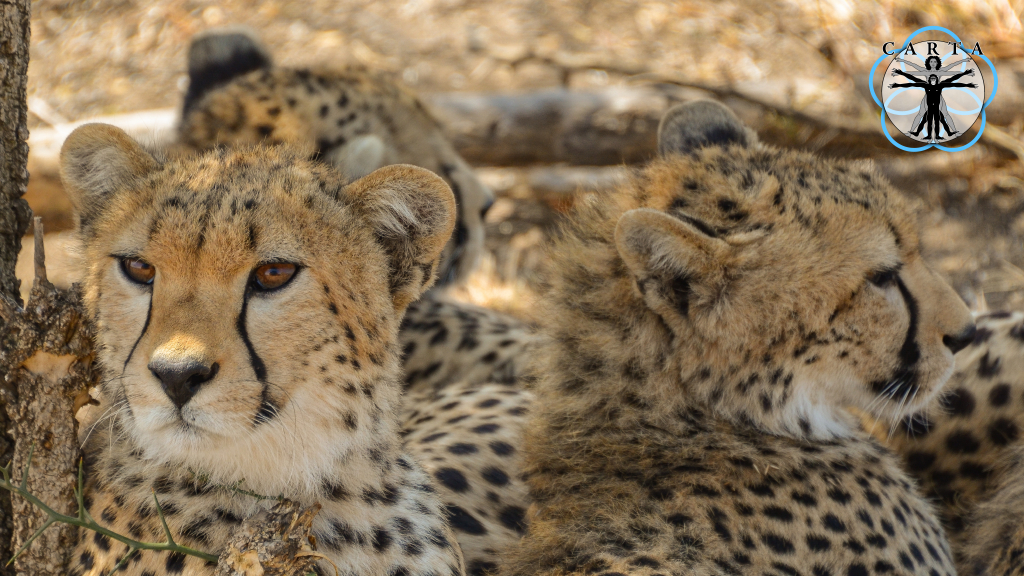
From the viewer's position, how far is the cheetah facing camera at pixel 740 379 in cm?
217

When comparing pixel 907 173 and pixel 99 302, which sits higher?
pixel 99 302

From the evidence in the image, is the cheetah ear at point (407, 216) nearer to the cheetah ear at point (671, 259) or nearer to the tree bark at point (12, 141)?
the cheetah ear at point (671, 259)

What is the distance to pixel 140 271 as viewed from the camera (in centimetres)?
185

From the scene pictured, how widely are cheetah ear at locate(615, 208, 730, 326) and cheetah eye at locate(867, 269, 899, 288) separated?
379 mm

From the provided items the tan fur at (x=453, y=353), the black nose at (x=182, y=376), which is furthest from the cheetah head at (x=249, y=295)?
the tan fur at (x=453, y=353)

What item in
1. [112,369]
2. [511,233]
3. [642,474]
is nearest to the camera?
[112,369]

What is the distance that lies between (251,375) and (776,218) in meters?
1.23

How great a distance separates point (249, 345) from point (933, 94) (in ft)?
10.8

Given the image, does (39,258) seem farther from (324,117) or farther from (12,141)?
(324,117)

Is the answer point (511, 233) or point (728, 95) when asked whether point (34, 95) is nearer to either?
point (511, 233)

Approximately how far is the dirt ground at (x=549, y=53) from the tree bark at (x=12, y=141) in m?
2.61

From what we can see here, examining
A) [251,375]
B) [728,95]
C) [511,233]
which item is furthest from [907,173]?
[251,375]

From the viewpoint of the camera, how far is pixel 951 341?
7.91 feet

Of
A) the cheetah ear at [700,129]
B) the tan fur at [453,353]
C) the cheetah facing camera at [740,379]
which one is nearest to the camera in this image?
the cheetah facing camera at [740,379]
